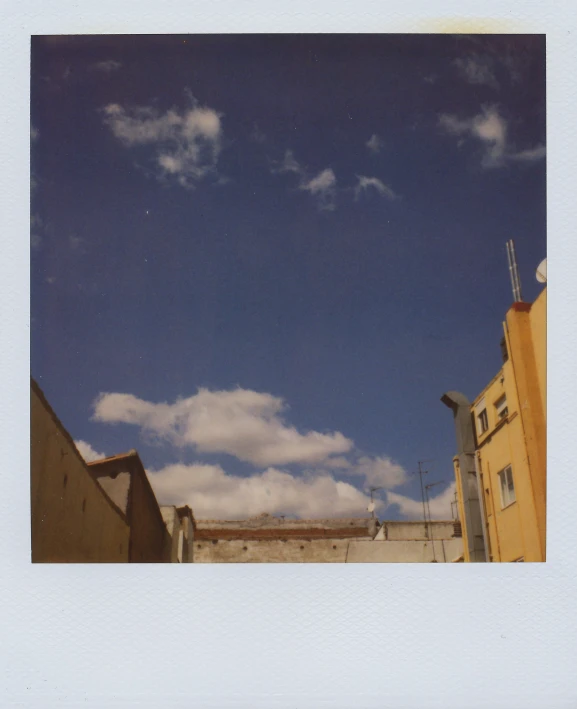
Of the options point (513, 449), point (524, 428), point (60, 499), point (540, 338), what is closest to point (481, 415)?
point (513, 449)

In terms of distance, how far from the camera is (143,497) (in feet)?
26.4

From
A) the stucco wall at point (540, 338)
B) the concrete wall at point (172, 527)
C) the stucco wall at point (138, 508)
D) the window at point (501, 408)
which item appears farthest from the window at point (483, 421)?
the concrete wall at point (172, 527)

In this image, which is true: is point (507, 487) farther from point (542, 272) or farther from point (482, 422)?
point (542, 272)

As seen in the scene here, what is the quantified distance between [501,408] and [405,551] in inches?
218

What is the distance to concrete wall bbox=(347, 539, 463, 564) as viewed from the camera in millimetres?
10094

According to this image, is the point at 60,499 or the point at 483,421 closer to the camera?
the point at 60,499

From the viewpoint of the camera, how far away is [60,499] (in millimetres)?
4980

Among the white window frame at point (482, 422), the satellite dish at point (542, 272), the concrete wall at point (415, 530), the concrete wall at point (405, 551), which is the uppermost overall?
the satellite dish at point (542, 272)

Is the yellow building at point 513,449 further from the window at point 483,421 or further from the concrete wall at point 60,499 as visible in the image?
the concrete wall at point 60,499

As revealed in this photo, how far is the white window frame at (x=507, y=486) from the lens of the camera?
6.57m

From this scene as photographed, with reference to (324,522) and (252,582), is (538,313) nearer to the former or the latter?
(252,582)

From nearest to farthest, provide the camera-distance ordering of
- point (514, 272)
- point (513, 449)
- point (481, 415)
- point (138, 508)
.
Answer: point (514, 272) < point (513, 449) < point (481, 415) < point (138, 508)

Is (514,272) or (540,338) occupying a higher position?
(514,272)

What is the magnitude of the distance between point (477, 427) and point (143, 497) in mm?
3776
